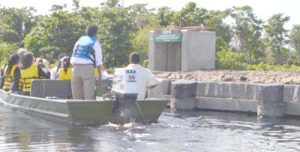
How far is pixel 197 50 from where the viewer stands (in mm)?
22766

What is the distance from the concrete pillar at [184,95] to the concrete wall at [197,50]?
5.26m

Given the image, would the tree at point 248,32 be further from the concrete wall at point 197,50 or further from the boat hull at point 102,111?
the boat hull at point 102,111

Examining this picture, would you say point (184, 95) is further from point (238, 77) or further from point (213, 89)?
point (238, 77)

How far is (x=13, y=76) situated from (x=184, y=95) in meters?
4.73

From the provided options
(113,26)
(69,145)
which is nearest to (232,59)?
(113,26)

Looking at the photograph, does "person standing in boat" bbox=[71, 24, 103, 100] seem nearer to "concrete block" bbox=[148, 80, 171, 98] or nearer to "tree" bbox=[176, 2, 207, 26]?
"concrete block" bbox=[148, 80, 171, 98]

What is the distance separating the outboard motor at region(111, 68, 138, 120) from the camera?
39.1 feet

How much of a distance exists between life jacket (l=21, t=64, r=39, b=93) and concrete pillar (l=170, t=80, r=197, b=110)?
4.21 meters

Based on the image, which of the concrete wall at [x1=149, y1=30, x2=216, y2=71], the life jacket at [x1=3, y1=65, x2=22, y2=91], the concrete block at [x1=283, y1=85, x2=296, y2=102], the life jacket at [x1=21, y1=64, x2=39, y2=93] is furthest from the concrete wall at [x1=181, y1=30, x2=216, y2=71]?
the life jacket at [x1=21, y1=64, x2=39, y2=93]

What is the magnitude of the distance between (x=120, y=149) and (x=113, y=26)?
2542 cm

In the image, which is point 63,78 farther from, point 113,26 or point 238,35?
point 238,35

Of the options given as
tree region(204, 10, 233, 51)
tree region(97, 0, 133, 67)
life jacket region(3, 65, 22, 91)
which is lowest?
life jacket region(3, 65, 22, 91)

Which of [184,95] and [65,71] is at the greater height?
[65,71]

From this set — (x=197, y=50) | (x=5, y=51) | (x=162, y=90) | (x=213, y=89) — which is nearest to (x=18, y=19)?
(x=5, y=51)
